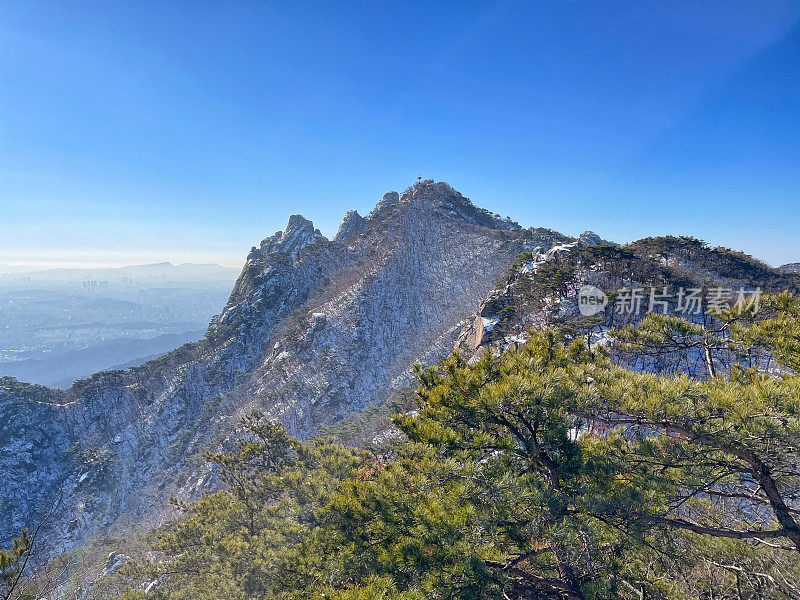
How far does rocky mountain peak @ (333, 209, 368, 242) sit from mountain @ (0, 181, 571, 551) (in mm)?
24592

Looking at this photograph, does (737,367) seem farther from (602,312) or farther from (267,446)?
(602,312)

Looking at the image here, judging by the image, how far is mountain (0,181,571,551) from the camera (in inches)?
1592

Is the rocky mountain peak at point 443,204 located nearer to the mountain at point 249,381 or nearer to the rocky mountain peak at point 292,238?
the mountain at point 249,381

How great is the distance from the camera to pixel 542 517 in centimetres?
492

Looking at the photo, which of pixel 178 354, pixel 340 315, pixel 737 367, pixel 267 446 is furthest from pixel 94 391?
pixel 737 367

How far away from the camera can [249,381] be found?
48.0 meters

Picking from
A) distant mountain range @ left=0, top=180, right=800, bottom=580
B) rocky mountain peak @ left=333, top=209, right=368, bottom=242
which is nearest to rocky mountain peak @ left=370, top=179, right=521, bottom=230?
distant mountain range @ left=0, top=180, right=800, bottom=580

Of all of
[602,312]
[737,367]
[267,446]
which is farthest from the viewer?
[602,312]

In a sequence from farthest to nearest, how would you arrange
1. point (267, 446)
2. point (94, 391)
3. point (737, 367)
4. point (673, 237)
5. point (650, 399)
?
1. point (94, 391)
2. point (673, 237)
3. point (267, 446)
4. point (737, 367)
5. point (650, 399)

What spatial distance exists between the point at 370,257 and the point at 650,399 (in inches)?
2324

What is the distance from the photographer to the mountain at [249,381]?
133 ft

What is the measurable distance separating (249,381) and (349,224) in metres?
54.5

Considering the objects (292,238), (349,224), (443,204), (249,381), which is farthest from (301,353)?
(349,224)

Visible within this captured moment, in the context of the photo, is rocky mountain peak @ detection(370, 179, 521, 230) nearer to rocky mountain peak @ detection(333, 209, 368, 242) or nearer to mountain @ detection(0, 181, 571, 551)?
mountain @ detection(0, 181, 571, 551)
